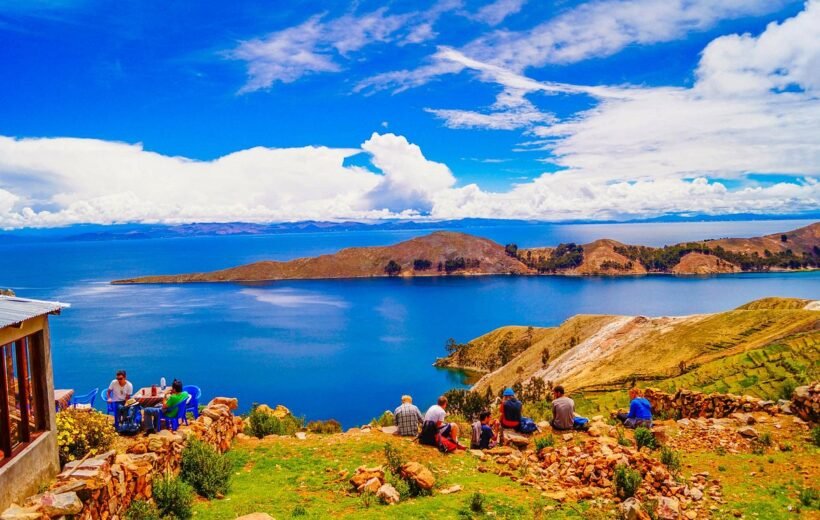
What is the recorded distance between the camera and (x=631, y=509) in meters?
10.2

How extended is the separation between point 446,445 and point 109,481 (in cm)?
829

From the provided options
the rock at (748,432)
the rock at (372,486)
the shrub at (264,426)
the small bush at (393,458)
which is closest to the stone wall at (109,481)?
the shrub at (264,426)

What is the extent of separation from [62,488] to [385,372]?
7765 cm

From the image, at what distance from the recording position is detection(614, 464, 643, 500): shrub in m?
11.5

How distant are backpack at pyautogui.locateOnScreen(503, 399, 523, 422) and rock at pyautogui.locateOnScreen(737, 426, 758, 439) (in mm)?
6356

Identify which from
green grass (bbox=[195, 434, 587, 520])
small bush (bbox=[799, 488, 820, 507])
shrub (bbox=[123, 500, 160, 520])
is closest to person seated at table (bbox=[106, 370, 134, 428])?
green grass (bbox=[195, 434, 587, 520])

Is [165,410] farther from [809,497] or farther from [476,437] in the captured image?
[809,497]

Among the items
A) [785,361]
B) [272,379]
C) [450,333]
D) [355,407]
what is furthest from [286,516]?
[450,333]

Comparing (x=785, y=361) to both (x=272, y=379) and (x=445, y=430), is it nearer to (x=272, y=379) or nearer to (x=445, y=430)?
(x=445, y=430)

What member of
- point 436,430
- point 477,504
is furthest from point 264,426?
point 477,504

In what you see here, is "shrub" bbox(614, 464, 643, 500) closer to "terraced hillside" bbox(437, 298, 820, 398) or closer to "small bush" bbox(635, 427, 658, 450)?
"small bush" bbox(635, 427, 658, 450)

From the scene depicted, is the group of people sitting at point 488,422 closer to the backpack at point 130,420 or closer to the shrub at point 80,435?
the backpack at point 130,420

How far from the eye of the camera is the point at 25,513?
8.68 m

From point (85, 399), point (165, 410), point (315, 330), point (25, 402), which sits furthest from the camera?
point (315, 330)
